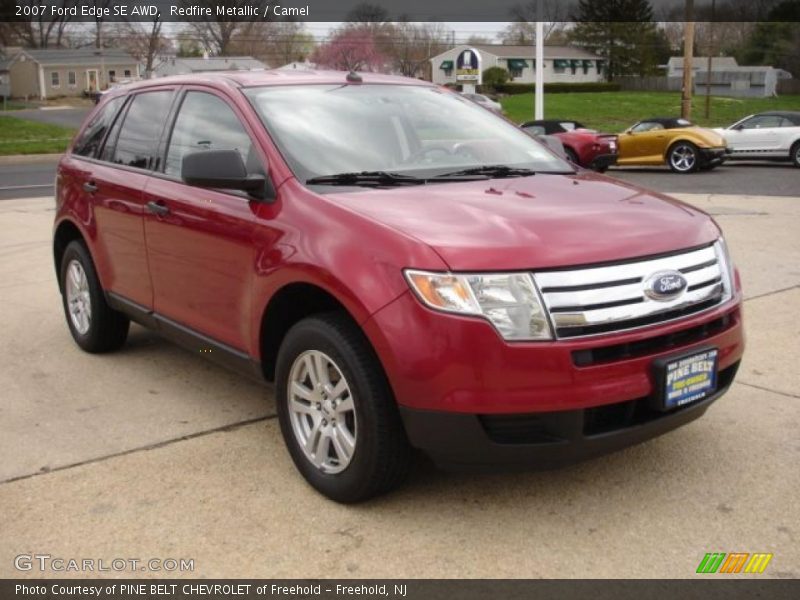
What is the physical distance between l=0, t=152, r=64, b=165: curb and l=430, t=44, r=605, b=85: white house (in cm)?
6638

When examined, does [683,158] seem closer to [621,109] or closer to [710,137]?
[710,137]

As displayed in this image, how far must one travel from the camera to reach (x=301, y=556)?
315cm

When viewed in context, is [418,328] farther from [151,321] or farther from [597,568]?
[151,321]

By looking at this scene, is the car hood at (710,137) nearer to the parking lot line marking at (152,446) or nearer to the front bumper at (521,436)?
the parking lot line marking at (152,446)

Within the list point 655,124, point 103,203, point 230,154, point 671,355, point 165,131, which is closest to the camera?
point 671,355

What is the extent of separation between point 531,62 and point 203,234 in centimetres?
9593

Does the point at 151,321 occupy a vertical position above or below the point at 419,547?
above

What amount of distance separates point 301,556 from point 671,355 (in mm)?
1548

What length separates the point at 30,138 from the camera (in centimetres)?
3531

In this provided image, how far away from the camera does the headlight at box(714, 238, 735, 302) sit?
3.60 metres

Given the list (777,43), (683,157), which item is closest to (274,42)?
(777,43)

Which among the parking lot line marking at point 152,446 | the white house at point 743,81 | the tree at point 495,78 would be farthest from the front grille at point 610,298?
the white house at point 743,81

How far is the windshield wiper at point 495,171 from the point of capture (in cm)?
412

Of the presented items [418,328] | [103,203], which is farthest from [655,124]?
[418,328]
